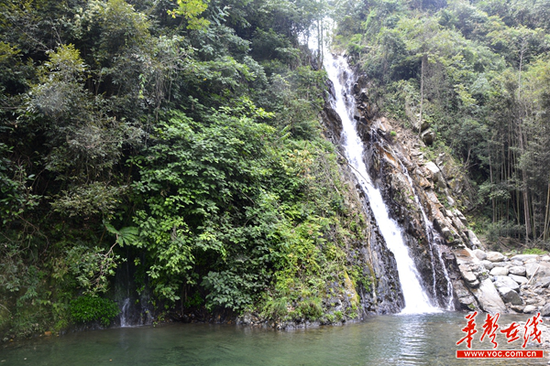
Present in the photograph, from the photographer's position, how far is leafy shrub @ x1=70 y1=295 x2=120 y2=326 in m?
8.21

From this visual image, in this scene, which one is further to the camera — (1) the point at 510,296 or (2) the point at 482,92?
(2) the point at 482,92

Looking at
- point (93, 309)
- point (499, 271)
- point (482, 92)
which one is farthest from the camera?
point (482, 92)

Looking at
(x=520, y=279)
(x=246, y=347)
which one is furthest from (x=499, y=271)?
(x=246, y=347)

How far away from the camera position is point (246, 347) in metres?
6.84

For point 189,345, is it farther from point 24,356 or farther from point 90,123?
point 90,123

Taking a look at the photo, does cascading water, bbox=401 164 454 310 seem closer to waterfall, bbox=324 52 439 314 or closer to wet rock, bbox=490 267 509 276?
waterfall, bbox=324 52 439 314

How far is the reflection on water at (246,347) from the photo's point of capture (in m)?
5.98

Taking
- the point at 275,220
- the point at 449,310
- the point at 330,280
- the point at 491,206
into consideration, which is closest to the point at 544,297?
the point at 449,310

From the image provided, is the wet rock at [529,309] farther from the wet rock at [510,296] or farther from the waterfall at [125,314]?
the waterfall at [125,314]

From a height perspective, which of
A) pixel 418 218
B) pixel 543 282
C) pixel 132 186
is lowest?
pixel 543 282

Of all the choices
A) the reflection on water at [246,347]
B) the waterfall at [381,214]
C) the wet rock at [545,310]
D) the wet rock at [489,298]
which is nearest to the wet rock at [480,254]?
the wet rock at [489,298]

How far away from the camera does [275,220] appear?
32.9 ft

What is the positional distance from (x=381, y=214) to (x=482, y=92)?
12.5 metres

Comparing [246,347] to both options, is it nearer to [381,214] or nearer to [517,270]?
[381,214]
